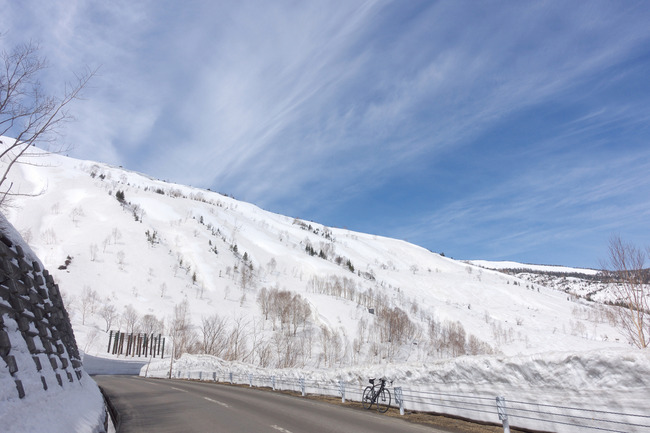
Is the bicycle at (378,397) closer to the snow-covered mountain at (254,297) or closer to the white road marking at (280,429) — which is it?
the white road marking at (280,429)

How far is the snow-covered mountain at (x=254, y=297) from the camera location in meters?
82.8

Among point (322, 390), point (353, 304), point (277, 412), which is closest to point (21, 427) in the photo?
point (277, 412)

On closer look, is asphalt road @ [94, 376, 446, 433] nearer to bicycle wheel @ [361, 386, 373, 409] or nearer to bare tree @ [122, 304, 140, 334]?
bicycle wheel @ [361, 386, 373, 409]

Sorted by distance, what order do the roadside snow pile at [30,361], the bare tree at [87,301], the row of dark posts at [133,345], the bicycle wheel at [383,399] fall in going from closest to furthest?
the roadside snow pile at [30,361], the bicycle wheel at [383,399], the row of dark posts at [133,345], the bare tree at [87,301]

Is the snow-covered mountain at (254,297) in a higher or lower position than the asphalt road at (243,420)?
higher

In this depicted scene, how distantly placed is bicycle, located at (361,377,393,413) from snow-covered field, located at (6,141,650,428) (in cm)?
86

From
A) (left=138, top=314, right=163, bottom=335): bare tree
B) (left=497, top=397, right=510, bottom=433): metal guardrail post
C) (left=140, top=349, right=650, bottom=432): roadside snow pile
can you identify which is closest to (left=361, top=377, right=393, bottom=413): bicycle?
(left=140, top=349, right=650, bottom=432): roadside snow pile


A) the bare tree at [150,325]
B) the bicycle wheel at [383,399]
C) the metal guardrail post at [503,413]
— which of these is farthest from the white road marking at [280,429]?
the bare tree at [150,325]

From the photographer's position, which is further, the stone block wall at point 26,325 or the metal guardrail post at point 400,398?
the metal guardrail post at point 400,398

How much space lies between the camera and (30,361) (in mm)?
5621

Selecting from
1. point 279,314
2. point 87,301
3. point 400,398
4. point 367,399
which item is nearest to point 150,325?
point 87,301

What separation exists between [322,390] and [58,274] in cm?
9401

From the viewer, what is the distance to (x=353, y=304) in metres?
112

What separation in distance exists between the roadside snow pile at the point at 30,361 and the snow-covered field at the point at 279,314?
10346mm
